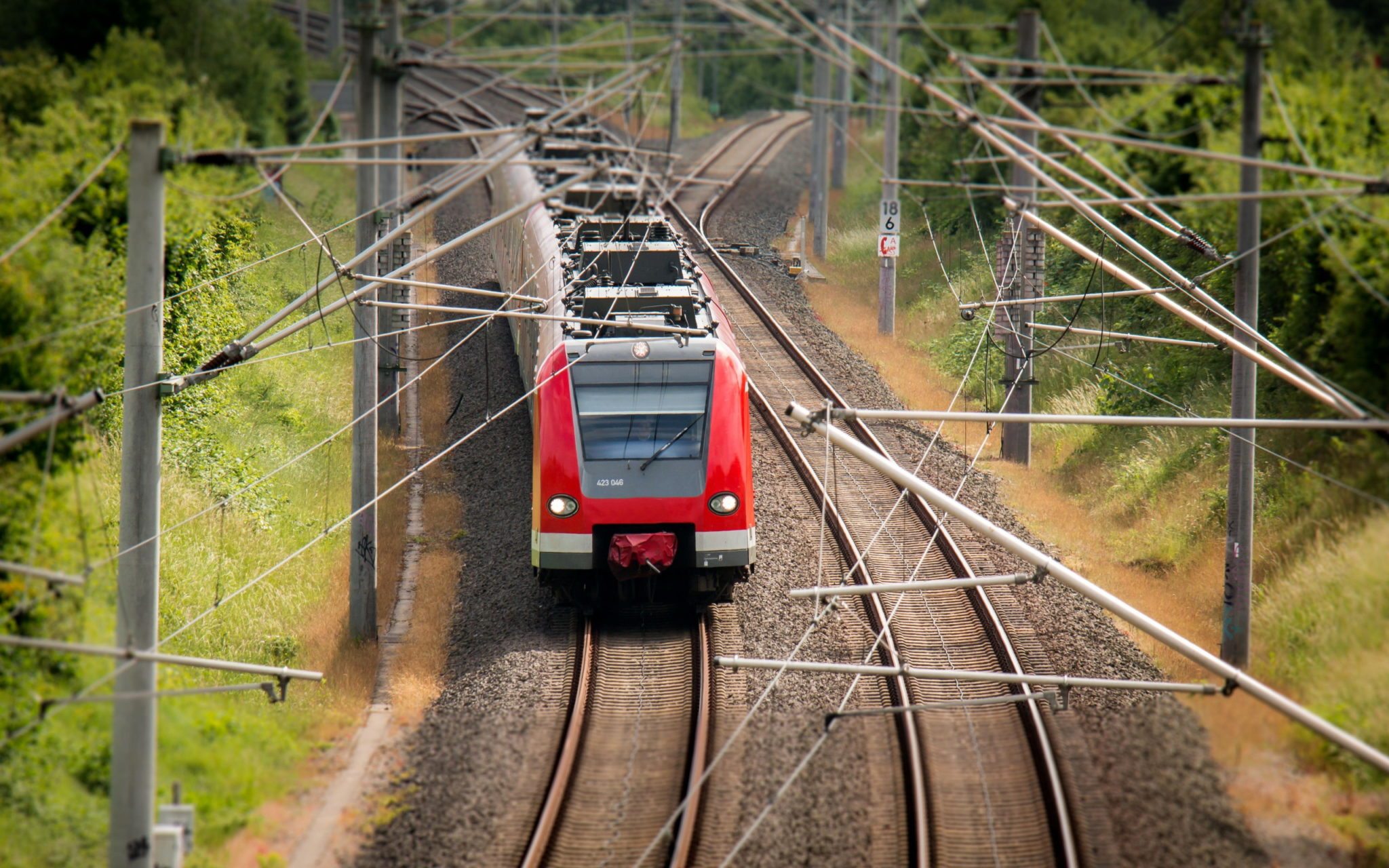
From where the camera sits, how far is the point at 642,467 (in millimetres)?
14484

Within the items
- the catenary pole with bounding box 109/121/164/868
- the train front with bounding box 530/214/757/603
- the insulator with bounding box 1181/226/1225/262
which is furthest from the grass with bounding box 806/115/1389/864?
the catenary pole with bounding box 109/121/164/868

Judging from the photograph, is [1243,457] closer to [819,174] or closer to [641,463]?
[641,463]

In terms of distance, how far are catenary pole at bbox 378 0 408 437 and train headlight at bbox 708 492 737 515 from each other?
442 cm

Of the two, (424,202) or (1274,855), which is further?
(424,202)

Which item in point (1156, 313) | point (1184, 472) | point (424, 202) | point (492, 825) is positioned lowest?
point (492, 825)

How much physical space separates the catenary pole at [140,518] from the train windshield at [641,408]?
5456 mm

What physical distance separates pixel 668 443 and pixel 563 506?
1330 millimetres

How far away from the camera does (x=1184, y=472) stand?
19281 millimetres

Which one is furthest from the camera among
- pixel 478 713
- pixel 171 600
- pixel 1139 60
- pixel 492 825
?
pixel 1139 60

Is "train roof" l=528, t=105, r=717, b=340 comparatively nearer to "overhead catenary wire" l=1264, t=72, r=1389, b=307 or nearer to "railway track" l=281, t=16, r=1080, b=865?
"railway track" l=281, t=16, r=1080, b=865

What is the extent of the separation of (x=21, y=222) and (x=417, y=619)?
668 cm

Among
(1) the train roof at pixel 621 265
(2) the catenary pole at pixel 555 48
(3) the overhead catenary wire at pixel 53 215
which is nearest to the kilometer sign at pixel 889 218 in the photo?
(1) the train roof at pixel 621 265

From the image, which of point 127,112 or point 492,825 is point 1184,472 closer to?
point 492,825

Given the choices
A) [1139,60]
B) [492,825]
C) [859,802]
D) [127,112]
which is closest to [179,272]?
[127,112]
